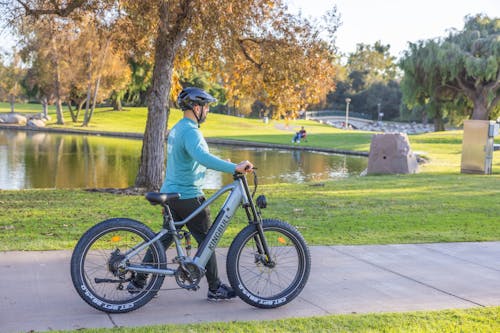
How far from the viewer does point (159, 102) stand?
14.2 m

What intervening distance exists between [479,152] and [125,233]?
17004 mm

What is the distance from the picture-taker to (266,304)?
557cm

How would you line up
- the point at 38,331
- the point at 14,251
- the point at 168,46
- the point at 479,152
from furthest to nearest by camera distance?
the point at 479,152
the point at 168,46
the point at 14,251
the point at 38,331

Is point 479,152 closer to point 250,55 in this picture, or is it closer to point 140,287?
point 250,55

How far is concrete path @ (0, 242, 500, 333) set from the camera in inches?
204

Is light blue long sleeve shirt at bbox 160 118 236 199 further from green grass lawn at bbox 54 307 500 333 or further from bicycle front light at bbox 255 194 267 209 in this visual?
green grass lawn at bbox 54 307 500 333

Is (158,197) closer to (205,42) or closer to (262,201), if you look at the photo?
(262,201)

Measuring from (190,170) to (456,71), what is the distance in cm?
4352

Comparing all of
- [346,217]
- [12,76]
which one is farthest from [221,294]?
[12,76]

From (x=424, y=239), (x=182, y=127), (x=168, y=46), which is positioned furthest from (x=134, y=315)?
(x=168, y=46)

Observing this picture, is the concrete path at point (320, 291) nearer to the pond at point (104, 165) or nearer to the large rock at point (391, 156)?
the pond at point (104, 165)

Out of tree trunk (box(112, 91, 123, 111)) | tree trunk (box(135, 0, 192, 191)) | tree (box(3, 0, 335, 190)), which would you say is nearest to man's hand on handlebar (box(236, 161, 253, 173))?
tree (box(3, 0, 335, 190))

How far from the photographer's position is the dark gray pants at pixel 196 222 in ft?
18.3

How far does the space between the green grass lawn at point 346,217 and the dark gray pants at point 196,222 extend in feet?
2.28
